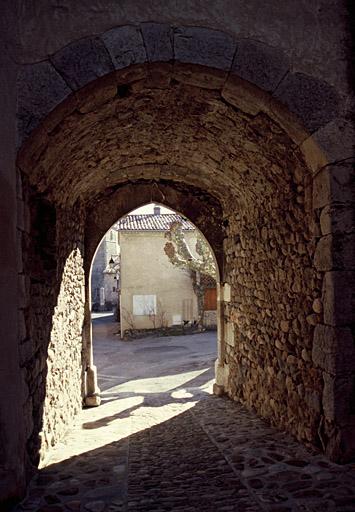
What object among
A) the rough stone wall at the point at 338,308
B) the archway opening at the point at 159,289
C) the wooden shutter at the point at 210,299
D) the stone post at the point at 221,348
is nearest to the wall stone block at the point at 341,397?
the rough stone wall at the point at 338,308

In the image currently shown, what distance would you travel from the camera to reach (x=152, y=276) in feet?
58.5

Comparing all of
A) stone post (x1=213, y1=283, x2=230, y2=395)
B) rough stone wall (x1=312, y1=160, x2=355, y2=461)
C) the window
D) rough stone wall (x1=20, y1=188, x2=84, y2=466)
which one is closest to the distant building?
the window

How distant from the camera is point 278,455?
123 inches

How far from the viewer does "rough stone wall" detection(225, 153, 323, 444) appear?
316 centimetres

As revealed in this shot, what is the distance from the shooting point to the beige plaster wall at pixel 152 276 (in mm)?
17641

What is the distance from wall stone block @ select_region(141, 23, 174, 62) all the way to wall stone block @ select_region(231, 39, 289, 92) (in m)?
Answer: 0.43

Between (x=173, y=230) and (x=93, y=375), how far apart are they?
10.7 meters

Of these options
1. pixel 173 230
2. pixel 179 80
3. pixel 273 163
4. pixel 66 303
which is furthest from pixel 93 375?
pixel 173 230

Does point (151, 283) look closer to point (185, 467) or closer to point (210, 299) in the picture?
point (210, 299)

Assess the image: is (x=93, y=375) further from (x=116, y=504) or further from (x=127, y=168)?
(x=116, y=504)

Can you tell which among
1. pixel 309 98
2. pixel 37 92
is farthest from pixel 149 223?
pixel 37 92

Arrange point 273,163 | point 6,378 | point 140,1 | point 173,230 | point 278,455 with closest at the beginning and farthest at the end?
point 6,378 < point 140,1 < point 278,455 < point 273,163 < point 173,230

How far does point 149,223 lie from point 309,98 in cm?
1629

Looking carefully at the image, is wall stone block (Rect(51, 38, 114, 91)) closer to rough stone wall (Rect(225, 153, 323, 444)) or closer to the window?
rough stone wall (Rect(225, 153, 323, 444))
